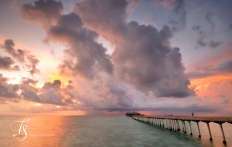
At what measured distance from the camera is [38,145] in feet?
86.8

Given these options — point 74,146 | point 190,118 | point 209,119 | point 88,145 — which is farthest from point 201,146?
point 74,146

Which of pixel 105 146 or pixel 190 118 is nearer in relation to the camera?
pixel 105 146

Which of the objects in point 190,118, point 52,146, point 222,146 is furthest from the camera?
point 190,118

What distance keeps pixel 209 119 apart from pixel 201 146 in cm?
505

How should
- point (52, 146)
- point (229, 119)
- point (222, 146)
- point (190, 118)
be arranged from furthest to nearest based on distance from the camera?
point (190, 118) → point (52, 146) → point (222, 146) → point (229, 119)

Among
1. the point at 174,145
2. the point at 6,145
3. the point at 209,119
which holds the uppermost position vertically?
the point at 209,119

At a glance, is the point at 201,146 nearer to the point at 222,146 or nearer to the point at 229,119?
the point at 222,146

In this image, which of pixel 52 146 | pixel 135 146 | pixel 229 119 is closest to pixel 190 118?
pixel 229 119

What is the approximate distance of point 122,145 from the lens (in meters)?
26.2

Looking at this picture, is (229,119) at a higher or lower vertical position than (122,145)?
higher

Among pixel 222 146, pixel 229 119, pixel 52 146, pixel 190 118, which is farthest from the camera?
pixel 190 118

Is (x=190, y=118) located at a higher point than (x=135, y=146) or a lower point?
higher

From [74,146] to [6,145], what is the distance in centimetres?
1262

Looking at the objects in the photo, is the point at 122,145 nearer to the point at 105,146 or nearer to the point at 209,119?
the point at 105,146
